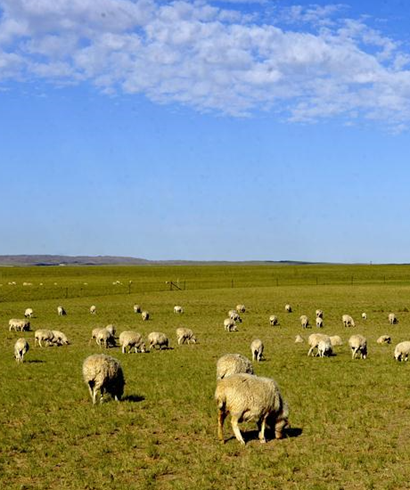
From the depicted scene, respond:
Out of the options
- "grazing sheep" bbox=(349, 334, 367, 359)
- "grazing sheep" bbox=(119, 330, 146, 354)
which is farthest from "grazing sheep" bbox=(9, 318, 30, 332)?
"grazing sheep" bbox=(349, 334, 367, 359)

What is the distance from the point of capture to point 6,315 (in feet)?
166

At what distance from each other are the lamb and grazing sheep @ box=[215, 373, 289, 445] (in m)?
4.96

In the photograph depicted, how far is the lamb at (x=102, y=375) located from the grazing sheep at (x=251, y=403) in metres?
4.96

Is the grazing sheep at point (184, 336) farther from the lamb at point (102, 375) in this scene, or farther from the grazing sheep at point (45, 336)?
the lamb at point (102, 375)

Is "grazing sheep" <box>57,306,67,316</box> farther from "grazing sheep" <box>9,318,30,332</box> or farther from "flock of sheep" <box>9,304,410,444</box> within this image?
"flock of sheep" <box>9,304,410,444</box>

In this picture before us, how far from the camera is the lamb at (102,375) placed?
58.5 feet

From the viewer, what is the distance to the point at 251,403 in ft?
45.7

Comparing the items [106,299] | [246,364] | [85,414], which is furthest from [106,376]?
[106,299]

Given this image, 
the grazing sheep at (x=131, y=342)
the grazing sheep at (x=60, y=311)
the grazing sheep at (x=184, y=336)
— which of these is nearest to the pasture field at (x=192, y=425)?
the grazing sheep at (x=184, y=336)

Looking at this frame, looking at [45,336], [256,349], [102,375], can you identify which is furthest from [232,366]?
[45,336]

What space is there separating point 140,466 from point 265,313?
1615 inches

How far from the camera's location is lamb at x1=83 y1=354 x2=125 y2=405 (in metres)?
17.8

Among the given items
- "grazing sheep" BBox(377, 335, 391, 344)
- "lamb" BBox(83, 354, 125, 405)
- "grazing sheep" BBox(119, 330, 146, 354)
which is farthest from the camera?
"grazing sheep" BBox(377, 335, 391, 344)

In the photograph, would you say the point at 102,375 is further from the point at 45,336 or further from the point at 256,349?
the point at 45,336
